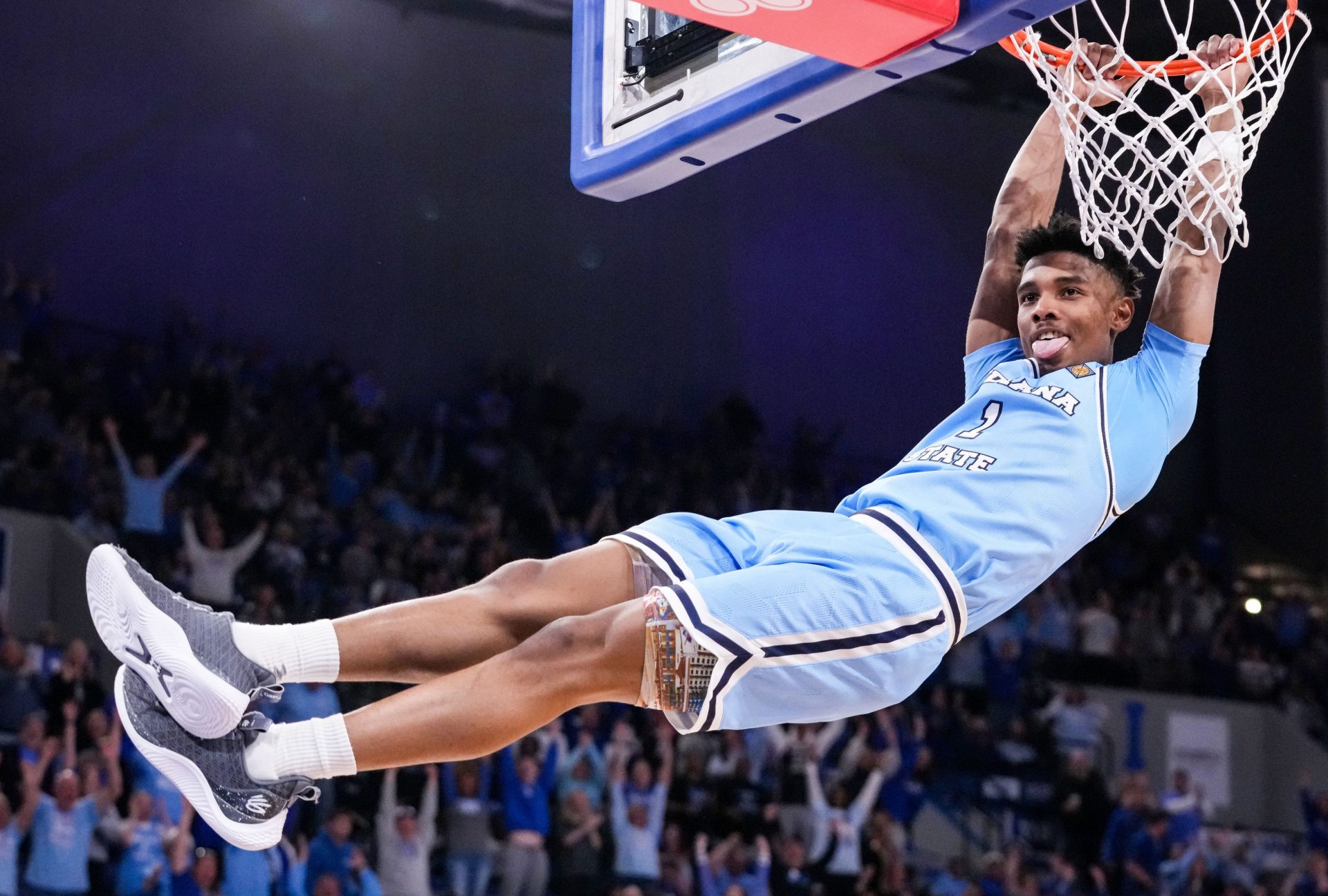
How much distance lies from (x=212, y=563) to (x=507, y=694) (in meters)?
7.03

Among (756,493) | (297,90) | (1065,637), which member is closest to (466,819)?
(756,493)

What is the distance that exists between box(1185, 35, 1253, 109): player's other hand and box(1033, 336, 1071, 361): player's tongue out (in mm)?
832

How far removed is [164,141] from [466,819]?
21.9 feet

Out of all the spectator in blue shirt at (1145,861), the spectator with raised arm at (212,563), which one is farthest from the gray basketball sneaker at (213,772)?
the spectator in blue shirt at (1145,861)

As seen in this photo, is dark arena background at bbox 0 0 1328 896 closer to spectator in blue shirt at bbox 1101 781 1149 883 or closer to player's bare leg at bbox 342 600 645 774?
spectator in blue shirt at bbox 1101 781 1149 883

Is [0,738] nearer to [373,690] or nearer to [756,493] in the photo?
[373,690]

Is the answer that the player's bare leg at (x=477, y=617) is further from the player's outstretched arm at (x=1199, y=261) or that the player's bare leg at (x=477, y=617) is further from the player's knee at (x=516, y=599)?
the player's outstretched arm at (x=1199, y=261)

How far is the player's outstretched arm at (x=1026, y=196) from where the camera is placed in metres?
4.24

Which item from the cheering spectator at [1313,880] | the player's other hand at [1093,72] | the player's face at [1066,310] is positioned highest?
the player's other hand at [1093,72]

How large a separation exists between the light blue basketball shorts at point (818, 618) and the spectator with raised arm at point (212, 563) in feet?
22.1

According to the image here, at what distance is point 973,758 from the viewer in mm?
11766

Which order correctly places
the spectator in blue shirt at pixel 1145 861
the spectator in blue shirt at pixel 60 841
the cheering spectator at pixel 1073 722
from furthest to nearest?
the cheering spectator at pixel 1073 722 → the spectator in blue shirt at pixel 1145 861 → the spectator in blue shirt at pixel 60 841

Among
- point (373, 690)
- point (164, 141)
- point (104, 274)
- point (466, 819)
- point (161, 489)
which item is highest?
point (164, 141)

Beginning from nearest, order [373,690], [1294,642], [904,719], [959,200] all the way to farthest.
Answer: [373,690]
[904,719]
[1294,642]
[959,200]
